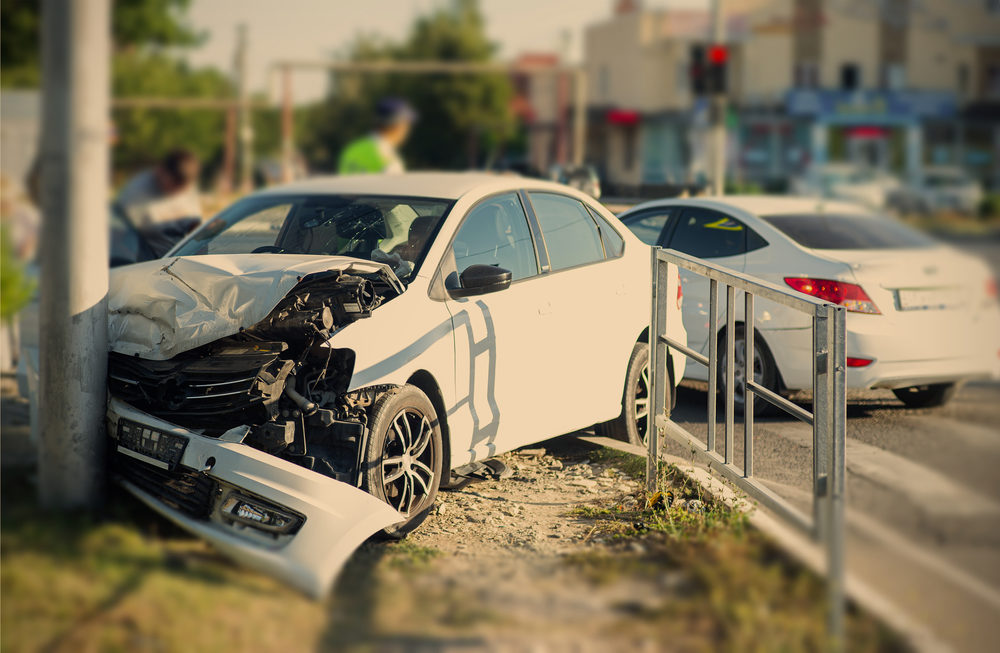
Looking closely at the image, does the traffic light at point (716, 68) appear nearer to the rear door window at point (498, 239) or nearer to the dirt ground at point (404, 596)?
the rear door window at point (498, 239)

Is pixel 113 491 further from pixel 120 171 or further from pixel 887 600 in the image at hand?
pixel 120 171

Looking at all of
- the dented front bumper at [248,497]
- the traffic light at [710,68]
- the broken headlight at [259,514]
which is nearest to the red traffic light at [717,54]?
the traffic light at [710,68]

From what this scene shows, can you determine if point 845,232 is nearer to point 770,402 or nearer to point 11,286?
point 770,402

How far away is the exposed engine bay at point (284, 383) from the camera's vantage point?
498 centimetres

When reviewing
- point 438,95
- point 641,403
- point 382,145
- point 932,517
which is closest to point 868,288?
point 641,403

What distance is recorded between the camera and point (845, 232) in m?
8.51

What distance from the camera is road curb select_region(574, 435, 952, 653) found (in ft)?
11.2

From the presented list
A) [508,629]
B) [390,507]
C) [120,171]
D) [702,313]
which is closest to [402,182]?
[702,313]

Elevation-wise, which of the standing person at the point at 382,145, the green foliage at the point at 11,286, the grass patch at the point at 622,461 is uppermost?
the standing person at the point at 382,145

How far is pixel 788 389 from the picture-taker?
775cm

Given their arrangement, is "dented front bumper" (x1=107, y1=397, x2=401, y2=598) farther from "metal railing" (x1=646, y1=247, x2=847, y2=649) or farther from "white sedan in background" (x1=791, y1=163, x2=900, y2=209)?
"white sedan in background" (x1=791, y1=163, x2=900, y2=209)

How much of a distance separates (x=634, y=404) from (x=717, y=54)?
9751 millimetres

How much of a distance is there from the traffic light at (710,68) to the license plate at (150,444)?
11.9 m

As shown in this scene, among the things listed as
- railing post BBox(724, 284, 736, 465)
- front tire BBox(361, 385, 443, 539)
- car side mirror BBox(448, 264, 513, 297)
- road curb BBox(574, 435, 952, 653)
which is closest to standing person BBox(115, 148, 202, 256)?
car side mirror BBox(448, 264, 513, 297)
